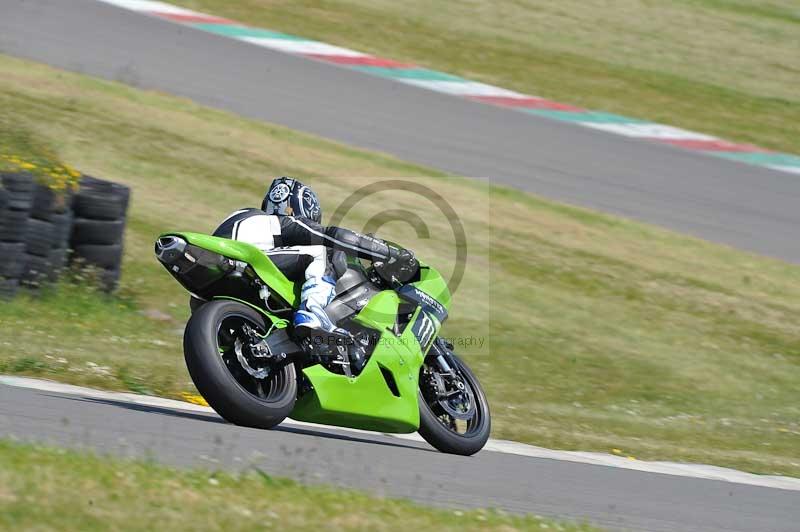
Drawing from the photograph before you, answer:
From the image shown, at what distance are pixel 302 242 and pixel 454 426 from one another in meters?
1.68

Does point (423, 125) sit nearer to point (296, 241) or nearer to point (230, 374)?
point (296, 241)

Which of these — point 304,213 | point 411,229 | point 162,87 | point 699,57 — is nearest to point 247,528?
point 304,213

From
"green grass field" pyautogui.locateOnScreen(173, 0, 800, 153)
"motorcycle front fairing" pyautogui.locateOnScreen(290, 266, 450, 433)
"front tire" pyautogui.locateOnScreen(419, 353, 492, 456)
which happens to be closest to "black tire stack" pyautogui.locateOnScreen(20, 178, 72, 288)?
"motorcycle front fairing" pyautogui.locateOnScreen(290, 266, 450, 433)

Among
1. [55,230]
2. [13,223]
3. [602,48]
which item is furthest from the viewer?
[602,48]

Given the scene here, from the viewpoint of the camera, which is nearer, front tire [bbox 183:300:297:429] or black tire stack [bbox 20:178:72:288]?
front tire [bbox 183:300:297:429]

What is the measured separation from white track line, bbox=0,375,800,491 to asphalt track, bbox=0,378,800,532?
227 mm

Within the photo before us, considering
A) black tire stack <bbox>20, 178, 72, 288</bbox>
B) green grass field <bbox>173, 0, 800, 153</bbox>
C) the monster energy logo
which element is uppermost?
green grass field <bbox>173, 0, 800, 153</bbox>

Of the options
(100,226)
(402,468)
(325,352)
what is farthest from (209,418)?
(100,226)

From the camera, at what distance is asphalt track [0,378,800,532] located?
237 inches

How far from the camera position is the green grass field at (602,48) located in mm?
21719

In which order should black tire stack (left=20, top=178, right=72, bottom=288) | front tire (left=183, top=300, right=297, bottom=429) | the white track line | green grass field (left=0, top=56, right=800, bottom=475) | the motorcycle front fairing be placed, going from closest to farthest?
1. front tire (left=183, top=300, right=297, bottom=429)
2. the motorcycle front fairing
3. the white track line
4. green grass field (left=0, top=56, right=800, bottom=475)
5. black tire stack (left=20, top=178, right=72, bottom=288)

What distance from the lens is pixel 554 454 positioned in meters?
8.92

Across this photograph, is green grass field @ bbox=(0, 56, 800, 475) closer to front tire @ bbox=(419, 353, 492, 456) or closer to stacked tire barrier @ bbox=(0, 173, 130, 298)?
stacked tire barrier @ bbox=(0, 173, 130, 298)

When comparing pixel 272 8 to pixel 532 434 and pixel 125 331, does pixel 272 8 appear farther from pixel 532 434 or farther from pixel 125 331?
pixel 532 434
